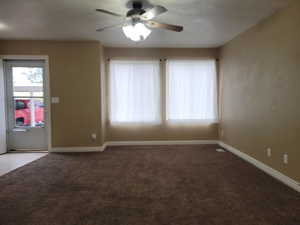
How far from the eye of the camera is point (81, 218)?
6.51 ft

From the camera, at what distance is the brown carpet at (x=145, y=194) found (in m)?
1.98

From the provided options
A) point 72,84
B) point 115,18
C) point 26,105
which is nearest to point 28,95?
point 26,105

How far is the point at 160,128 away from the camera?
17.0 ft

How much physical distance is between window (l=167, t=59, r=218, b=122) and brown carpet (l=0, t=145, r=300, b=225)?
154 centimetres

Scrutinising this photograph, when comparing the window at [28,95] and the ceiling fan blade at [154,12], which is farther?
the window at [28,95]

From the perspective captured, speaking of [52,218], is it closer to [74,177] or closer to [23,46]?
[74,177]

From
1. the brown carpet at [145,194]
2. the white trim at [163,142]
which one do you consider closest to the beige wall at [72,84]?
the white trim at [163,142]

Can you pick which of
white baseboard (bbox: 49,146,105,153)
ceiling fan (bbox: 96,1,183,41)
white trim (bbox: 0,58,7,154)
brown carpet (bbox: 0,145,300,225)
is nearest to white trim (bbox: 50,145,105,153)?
white baseboard (bbox: 49,146,105,153)

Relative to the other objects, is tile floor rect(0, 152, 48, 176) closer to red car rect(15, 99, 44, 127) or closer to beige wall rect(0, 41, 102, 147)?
beige wall rect(0, 41, 102, 147)

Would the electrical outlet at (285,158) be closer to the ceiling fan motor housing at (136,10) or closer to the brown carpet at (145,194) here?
the brown carpet at (145,194)

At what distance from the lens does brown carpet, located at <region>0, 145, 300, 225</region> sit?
1.98 metres

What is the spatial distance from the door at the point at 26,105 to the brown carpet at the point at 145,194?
3.55ft

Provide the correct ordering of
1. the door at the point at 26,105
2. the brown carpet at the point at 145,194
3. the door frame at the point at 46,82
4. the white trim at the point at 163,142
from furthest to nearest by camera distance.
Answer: the white trim at the point at 163,142
the door at the point at 26,105
the door frame at the point at 46,82
the brown carpet at the point at 145,194

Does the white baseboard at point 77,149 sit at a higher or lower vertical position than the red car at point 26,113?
lower
